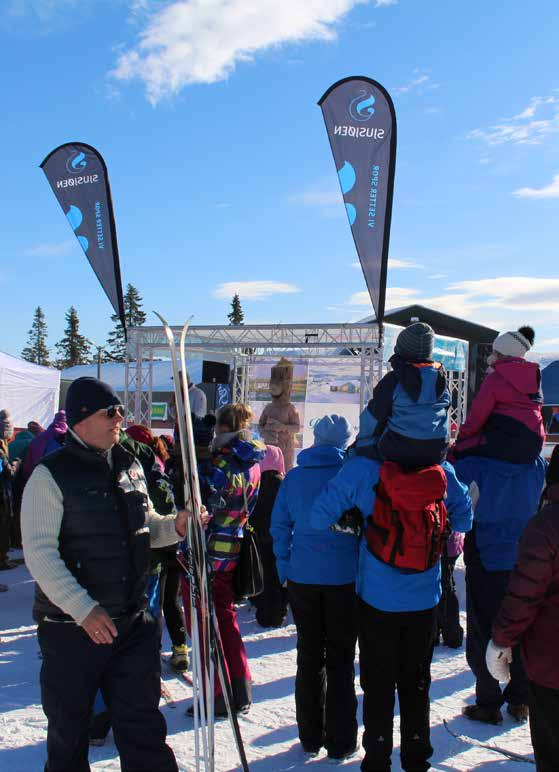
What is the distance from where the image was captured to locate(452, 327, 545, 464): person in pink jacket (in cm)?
336

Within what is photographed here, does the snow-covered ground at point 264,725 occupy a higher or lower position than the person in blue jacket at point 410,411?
lower

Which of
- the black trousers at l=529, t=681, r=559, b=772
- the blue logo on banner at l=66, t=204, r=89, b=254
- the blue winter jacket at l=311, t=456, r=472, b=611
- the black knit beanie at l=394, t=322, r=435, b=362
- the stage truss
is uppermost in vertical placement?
the blue logo on banner at l=66, t=204, r=89, b=254

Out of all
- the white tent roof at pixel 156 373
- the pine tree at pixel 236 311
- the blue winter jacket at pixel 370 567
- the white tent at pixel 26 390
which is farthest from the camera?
the pine tree at pixel 236 311

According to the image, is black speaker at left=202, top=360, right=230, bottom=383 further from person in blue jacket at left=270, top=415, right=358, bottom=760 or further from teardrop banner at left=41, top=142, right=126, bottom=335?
person in blue jacket at left=270, top=415, right=358, bottom=760

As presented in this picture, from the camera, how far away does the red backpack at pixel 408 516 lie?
238 cm

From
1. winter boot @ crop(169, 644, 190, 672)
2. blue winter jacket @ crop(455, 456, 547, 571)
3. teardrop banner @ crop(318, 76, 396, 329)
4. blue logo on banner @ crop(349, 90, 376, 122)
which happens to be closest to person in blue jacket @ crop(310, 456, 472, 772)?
blue winter jacket @ crop(455, 456, 547, 571)

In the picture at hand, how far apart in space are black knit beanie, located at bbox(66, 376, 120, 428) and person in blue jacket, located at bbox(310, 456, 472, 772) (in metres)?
0.96

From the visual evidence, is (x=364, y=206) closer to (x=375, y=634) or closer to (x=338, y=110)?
(x=338, y=110)

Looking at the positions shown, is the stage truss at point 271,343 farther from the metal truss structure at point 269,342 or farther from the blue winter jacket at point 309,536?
the blue winter jacket at point 309,536

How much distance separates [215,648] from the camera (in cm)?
247

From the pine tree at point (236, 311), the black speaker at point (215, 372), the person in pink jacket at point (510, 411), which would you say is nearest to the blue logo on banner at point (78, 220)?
the black speaker at point (215, 372)

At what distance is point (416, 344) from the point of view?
8.40 ft

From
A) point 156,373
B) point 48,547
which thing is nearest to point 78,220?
point 48,547

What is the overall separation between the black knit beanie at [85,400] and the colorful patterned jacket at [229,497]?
121 cm
